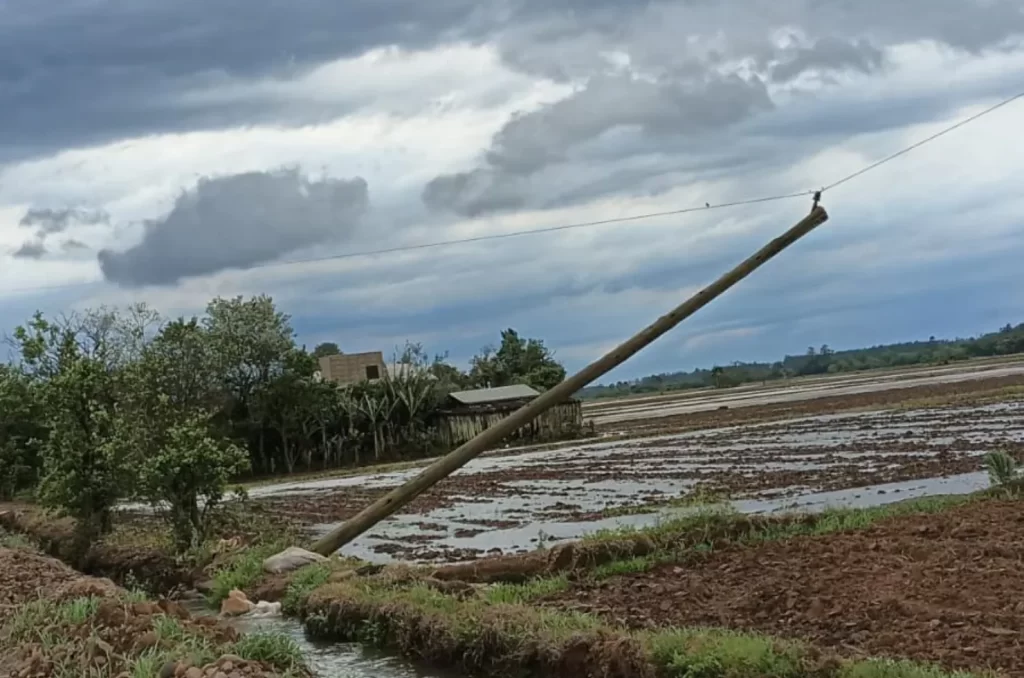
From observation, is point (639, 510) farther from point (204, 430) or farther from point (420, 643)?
point (420, 643)

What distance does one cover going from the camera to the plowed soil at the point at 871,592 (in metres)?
6.84

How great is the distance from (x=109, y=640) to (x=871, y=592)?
5.42 metres

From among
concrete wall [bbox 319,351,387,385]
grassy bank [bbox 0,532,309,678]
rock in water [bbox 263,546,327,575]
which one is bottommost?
rock in water [bbox 263,546,327,575]

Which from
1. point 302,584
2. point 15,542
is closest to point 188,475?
point 15,542

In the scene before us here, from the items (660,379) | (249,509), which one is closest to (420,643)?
(249,509)

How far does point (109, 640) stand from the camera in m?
7.32

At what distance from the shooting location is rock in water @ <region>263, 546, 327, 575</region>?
1228 cm

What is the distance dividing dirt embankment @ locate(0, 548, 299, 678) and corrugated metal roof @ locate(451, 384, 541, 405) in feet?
107

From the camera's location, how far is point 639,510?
1572 centimetres

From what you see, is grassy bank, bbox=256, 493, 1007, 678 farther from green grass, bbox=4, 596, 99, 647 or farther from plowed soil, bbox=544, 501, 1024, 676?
green grass, bbox=4, 596, 99, 647

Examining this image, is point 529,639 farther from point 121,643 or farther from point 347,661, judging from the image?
point 121,643

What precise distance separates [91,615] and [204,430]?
7183mm

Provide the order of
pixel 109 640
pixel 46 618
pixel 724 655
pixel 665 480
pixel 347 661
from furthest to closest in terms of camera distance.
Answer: pixel 665 480 < pixel 347 661 < pixel 46 618 < pixel 109 640 < pixel 724 655

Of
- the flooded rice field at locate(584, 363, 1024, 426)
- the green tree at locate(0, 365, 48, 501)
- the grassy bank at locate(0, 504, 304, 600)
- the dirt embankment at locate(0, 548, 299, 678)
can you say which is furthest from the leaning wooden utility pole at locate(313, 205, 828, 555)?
the flooded rice field at locate(584, 363, 1024, 426)
